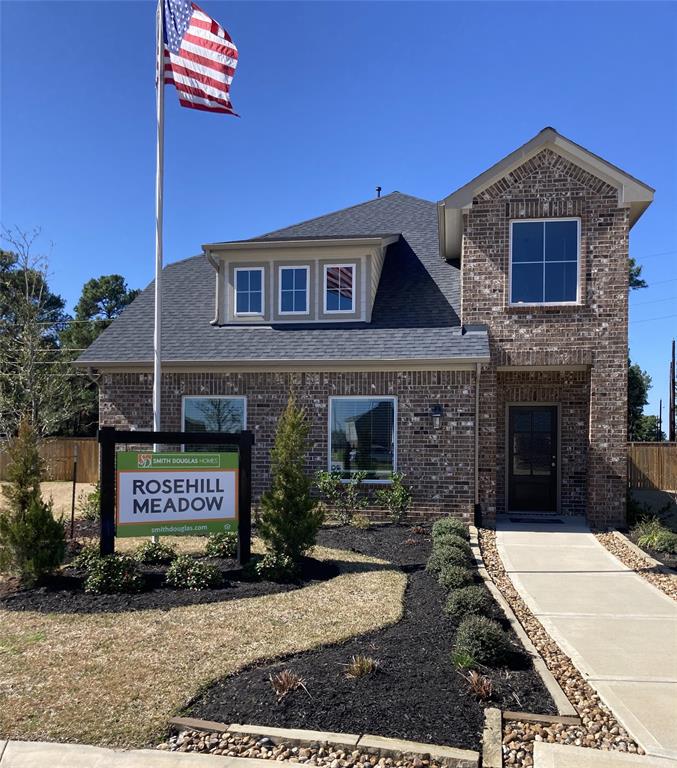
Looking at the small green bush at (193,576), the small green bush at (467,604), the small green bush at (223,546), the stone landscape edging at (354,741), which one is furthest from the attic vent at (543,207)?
the stone landscape edging at (354,741)

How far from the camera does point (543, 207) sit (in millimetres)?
11711

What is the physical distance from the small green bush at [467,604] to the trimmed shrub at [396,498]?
17.0ft

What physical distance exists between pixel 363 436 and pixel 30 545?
21.1 ft

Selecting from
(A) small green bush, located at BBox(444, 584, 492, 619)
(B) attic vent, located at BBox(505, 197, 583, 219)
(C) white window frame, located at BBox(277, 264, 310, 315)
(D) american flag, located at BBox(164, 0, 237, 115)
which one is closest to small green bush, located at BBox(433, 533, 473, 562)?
(A) small green bush, located at BBox(444, 584, 492, 619)

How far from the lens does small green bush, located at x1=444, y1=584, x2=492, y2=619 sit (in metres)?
6.02

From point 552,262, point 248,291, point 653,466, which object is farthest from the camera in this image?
point 653,466

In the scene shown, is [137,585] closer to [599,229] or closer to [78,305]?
[599,229]

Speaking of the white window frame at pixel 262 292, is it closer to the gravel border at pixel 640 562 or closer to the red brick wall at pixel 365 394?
the red brick wall at pixel 365 394

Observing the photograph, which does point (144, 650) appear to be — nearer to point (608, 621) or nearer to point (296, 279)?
point (608, 621)

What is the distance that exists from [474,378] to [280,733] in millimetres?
8679

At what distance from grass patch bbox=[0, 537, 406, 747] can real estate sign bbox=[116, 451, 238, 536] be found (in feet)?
4.80

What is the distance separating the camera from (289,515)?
7.93 metres

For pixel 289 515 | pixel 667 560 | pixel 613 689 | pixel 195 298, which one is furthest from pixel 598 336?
pixel 195 298

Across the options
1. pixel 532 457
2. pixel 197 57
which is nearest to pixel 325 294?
pixel 197 57
